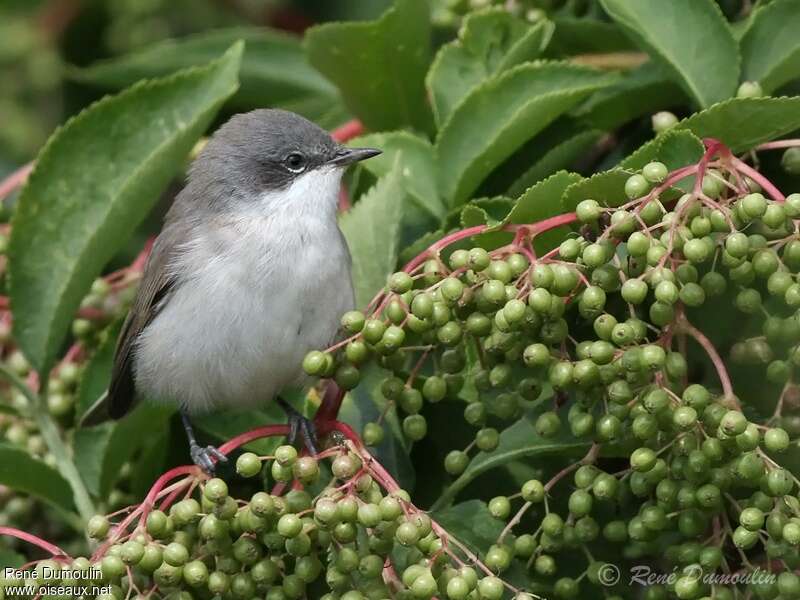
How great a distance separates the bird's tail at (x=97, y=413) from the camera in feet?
12.2

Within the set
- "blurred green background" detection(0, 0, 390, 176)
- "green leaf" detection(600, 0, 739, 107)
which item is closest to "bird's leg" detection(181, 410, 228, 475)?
"green leaf" detection(600, 0, 739, 107)

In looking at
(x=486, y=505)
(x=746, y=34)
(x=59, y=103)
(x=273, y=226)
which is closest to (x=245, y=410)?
(x=273, y=226)

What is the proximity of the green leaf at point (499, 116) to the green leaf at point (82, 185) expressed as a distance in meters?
0.69

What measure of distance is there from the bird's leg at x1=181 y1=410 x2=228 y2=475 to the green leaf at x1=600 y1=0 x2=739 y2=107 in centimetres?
152

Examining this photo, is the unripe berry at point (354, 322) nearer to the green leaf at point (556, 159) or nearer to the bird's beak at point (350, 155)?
the green leaf at point (556, 159)

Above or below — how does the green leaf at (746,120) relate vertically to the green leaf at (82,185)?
above

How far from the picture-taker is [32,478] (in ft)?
10.9

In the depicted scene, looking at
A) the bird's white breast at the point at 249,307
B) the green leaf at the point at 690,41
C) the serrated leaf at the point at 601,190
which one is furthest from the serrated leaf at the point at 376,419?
the green leaf at the point at 690,41

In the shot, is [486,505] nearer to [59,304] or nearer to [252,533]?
[252,533]

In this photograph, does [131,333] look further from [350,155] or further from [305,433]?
[305,433]

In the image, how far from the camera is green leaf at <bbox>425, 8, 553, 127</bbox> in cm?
365

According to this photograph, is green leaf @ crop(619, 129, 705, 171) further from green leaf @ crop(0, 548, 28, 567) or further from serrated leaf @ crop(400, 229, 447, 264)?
green leaf @ crop(0, 548, 28, 567)

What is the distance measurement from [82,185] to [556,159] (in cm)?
138

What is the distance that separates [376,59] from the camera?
386cm
